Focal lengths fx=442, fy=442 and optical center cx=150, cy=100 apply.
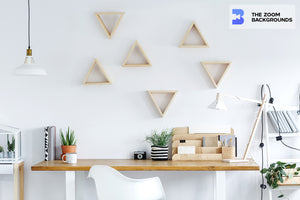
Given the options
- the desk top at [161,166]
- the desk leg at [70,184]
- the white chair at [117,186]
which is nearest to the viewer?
the white chair at [117,186]

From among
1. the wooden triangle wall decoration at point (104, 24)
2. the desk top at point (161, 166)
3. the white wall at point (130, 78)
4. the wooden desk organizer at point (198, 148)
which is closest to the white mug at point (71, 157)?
the desk top at point (161, 166)

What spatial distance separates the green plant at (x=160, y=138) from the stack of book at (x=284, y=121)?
2.98 feet

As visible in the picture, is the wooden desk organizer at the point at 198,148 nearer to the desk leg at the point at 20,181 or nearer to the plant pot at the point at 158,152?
the plant pot at the point at 158,152

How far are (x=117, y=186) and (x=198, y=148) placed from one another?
96 cm

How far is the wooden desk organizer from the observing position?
3764 millimetres

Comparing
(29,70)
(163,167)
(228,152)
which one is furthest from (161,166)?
(29,70)

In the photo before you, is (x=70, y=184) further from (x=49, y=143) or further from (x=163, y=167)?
(x=163, y=167)

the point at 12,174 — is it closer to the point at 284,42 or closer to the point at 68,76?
the point at 68,76

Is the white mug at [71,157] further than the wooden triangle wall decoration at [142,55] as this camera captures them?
No

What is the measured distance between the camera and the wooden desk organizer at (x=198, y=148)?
376cm

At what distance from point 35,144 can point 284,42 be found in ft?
7.88

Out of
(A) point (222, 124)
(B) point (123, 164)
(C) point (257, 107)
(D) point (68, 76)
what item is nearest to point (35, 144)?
(D) point (68, 76)

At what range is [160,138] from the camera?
149 inches

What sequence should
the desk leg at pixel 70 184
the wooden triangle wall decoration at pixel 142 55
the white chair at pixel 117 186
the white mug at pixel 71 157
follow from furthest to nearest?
the wooden triangle wall decoration at pixel 142 55, the white mug at pixel 71 157, the desk leg at pixel 70 184, the white chair at pixel 117 186
